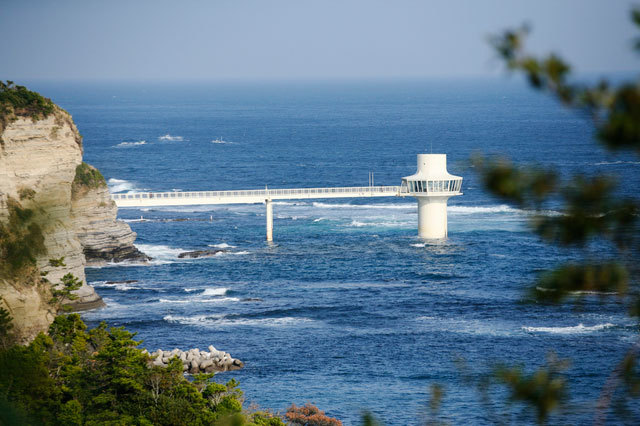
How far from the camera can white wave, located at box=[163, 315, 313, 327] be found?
64375mm

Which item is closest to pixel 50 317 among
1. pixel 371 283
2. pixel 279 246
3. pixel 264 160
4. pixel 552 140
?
pixel 371 283

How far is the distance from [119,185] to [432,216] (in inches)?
2339

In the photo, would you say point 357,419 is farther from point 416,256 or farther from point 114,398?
point 416,256

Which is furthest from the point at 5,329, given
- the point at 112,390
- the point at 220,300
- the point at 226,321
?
the point at 220,300

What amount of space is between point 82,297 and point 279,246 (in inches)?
1189

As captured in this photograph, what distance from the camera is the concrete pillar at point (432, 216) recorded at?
9688 centimetres

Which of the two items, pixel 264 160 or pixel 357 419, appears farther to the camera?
pixel 264 160

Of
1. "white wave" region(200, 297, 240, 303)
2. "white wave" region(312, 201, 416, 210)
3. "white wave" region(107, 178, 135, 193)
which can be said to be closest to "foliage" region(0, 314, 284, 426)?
"white wave" region(200, 297, 240, 303)

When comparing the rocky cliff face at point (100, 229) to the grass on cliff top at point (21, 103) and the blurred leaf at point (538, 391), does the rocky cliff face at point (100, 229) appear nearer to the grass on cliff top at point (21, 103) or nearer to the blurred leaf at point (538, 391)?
the grass on cliff top at point (21, 103)

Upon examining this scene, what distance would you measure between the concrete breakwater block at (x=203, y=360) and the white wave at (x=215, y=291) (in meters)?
18.4

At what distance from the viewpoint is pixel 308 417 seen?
44.4m

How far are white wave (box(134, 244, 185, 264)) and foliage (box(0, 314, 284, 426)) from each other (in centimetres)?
4525

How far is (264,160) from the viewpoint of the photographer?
6900 inches

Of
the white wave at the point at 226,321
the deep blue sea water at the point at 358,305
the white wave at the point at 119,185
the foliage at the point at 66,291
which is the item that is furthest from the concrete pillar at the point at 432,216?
the white wave at the point at 119,185
